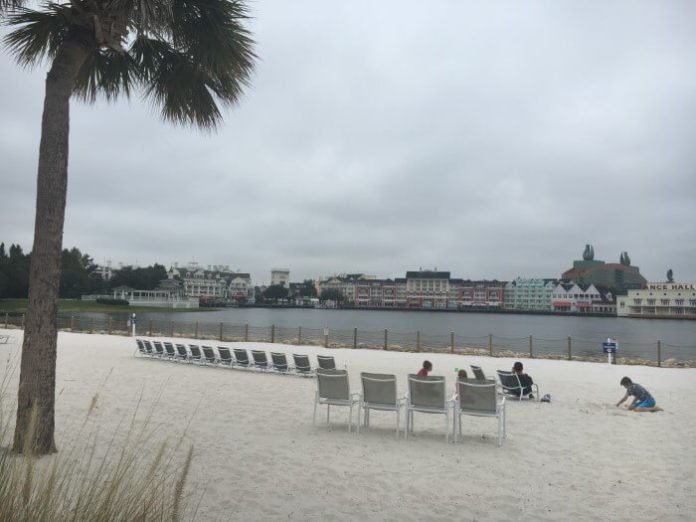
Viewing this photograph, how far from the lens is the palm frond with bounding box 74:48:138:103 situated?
693 cm

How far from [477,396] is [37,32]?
689 centimetres

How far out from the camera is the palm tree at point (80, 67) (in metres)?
5.45

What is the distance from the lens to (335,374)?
8375 mm

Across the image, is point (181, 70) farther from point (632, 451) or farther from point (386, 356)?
point (386, 356)

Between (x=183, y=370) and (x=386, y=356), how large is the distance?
948 cm

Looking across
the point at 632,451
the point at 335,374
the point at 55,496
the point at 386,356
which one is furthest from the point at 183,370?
the point at 55,496

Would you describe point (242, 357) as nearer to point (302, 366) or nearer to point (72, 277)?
point (302, 366)

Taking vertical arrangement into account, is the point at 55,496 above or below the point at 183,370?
above

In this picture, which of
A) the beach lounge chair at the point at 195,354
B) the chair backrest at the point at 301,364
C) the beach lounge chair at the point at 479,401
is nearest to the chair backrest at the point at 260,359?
the chair backrest at the point at 301,364

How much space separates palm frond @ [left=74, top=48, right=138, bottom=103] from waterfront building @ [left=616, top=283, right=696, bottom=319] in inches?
6199

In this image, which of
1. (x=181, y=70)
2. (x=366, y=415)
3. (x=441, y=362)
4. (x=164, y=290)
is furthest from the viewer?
(x=164, y=290)

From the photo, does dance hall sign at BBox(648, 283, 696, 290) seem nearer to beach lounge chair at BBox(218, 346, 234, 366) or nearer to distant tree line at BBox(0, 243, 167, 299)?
distant tree line at BBox(0, 243, 167, 299)

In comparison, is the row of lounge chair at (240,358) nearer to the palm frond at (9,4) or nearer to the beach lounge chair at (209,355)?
the beach lounge chair at (209,355)

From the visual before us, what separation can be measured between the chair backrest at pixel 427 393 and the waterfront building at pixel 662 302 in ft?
506
